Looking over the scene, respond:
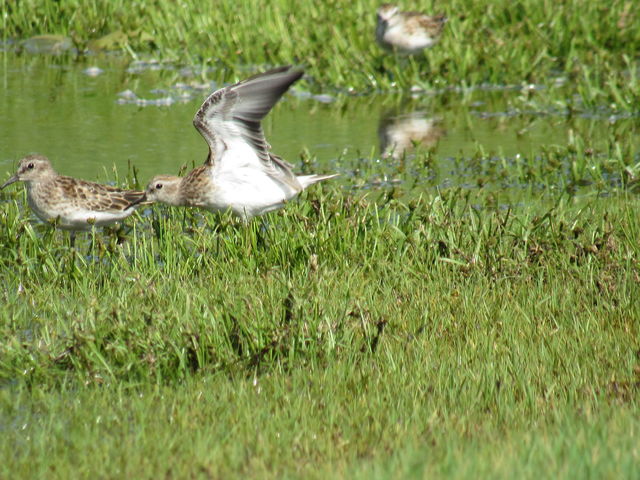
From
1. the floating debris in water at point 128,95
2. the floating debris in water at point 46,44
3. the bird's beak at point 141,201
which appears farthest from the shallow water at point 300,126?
the bird's beak at point 141,201

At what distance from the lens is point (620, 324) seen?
6707 mm

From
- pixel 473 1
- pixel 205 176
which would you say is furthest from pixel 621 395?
pixel 473 1

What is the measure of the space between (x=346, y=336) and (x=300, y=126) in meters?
7.09

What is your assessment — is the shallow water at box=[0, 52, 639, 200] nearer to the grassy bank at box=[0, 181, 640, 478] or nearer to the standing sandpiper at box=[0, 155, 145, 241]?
the standing sandpiper at box=[0, 155, 145, 241]

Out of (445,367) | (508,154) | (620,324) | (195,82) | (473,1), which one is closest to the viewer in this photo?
(445,367)

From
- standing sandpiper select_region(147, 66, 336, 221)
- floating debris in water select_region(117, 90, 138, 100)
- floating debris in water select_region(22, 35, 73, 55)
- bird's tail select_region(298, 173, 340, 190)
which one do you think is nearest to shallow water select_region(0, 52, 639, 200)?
floating debris in water select_region(117, 90, 138, 100)

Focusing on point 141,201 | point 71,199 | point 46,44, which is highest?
point 71,199

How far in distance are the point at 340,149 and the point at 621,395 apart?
22.6 ft

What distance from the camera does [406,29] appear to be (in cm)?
1437

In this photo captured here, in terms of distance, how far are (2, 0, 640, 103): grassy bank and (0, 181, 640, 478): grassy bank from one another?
620cm

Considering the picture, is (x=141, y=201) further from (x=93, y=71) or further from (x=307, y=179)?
(x=93, y=71)

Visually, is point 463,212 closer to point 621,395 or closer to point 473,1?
point 621,395

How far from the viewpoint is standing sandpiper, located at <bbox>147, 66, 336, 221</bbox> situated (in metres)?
8.34

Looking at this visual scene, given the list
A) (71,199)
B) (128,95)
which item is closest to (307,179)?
(71,199)
